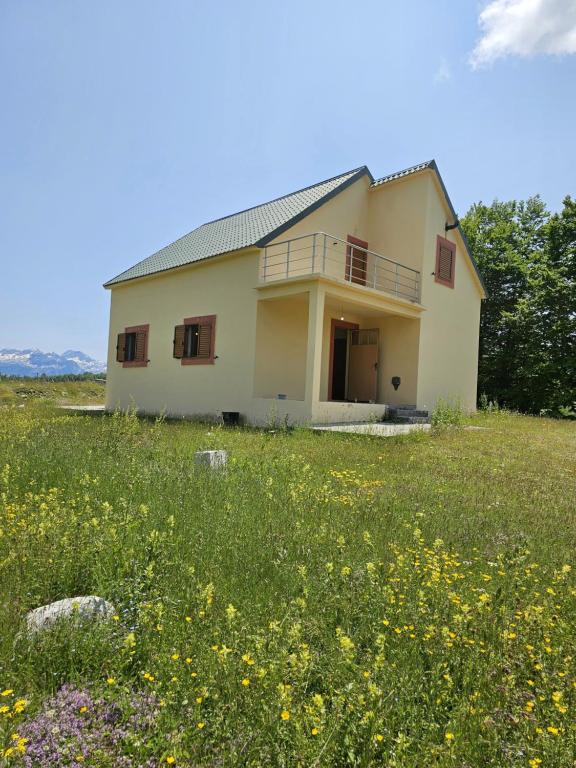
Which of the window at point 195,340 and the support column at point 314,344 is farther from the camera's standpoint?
the window at point 195,340

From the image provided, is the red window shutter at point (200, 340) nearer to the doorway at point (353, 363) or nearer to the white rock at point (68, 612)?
the doorway at point (353, 363)

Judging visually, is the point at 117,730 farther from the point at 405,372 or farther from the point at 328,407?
the point at 405,372

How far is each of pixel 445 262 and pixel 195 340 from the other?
883cm

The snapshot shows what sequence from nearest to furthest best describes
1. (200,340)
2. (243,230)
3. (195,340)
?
(200,340) → (195,340) → (243,230)

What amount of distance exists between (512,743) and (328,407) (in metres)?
10.8

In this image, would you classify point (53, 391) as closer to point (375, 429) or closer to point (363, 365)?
point (363, 365)

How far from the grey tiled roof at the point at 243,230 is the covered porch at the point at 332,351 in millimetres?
2072

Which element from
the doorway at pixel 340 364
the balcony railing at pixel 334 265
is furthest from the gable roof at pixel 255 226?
the doorway at pixel 340 364

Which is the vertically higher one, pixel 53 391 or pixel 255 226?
pixel 255 226

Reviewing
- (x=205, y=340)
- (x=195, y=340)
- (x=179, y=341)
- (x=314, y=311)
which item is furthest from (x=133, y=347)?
(x=314, y=311)

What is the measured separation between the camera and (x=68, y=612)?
2.45 metres

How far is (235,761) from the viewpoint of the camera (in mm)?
1754

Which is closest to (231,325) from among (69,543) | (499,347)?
(69,543)

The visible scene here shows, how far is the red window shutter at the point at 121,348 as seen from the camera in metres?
18.6
